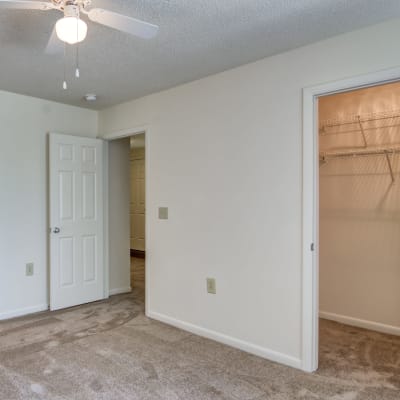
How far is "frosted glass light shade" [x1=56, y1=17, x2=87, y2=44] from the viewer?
1.71 meters

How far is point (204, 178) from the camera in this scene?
3256 millimetres

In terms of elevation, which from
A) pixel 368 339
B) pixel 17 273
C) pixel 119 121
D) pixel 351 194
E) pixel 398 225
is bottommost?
pixel 368 339

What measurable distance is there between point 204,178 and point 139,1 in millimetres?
1585

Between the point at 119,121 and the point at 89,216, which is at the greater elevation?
the point at 119,121

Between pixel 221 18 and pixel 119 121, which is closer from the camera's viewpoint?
pixel 221 18

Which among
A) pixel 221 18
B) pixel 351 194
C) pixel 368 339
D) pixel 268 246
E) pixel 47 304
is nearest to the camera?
pixel 221 18

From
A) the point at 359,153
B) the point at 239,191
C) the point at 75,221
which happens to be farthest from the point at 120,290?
the point at 359,153

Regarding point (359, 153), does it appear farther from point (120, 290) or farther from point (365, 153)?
point (120, 290)

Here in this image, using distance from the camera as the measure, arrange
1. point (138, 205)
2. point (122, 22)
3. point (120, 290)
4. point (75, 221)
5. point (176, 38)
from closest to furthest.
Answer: point (122, 22)
point (176, 38)
point (75, 221)
point (120, 290)
point (138, 205)

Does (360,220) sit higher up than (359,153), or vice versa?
(359,153)

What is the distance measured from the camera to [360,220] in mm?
3490

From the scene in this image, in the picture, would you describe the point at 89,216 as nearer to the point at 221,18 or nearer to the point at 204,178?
the point at 204,178

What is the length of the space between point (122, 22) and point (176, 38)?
740mm

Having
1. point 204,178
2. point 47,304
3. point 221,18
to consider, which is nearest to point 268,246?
point 204,178
